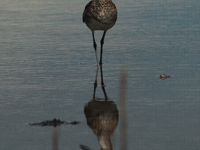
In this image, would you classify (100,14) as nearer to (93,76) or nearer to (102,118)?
(93,76)

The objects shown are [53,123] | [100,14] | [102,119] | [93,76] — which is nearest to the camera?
[53,123]

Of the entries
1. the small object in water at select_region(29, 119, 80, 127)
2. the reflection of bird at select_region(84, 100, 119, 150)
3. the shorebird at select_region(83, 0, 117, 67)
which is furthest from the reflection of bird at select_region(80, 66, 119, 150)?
the shorebird at select_region(83, 0, 117, 67)

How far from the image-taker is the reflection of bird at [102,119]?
203 inches

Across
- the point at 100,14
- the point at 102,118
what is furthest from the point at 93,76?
the point at 102,118

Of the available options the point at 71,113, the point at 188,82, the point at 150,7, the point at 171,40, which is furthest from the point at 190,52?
the point at 150,7

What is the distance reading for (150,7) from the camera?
18781mm

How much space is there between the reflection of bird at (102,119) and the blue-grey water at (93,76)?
0.08 m

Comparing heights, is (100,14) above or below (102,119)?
above

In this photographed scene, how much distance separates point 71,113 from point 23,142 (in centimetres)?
130

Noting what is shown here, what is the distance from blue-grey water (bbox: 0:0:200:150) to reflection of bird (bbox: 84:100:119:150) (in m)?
0.08

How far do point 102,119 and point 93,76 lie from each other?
9.64 feet

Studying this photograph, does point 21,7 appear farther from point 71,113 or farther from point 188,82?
point 71,113

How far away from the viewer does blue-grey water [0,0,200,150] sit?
534 cm

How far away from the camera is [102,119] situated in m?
5.96
